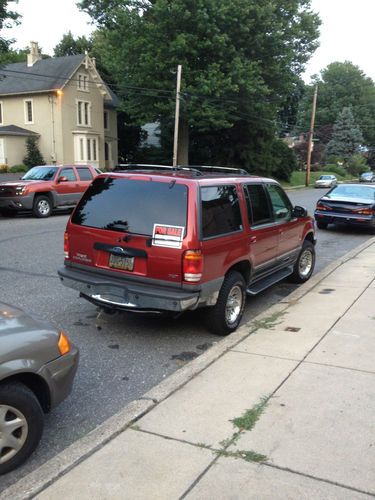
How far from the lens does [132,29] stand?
32.9 meters

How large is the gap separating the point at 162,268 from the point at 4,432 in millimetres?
2335

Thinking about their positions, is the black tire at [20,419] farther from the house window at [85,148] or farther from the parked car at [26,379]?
the house window at [85,148]

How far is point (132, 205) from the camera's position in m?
5.12

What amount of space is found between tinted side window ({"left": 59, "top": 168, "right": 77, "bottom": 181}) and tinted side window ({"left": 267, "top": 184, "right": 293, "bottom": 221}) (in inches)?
445

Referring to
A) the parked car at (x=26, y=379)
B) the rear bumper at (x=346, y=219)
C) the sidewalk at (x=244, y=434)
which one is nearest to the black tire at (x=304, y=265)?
the sidewalk at (x=244, y=434)

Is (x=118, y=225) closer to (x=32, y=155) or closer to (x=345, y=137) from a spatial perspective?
(x=32, y=155)

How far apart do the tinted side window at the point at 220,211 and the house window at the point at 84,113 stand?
3717 centimetres

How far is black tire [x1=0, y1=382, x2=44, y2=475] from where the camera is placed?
Result: 284 centimetres

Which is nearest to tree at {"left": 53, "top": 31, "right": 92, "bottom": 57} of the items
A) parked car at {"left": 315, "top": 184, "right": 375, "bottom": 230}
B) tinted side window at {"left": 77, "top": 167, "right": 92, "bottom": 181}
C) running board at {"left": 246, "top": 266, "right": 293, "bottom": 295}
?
tinted side window at {"left": 77, "top": 167, "right": 92, "bottom": 181}

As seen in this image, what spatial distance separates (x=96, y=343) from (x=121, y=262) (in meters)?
0.88

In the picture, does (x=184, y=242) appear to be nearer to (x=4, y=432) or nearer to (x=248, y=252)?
(x=248, y=252)

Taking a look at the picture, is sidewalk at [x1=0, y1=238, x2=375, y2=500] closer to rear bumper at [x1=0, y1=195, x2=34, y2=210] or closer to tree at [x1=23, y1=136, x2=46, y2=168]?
rear bumper at [x1=0, y1=195, x2=34, y2=210]

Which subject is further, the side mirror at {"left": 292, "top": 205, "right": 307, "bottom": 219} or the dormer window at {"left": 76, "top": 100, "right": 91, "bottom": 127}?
the dormer window at {"left": 76, "top": 100, "right": 91, "bottom": 127}

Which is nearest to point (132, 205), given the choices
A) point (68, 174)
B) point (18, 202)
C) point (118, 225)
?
point (118, 225)
